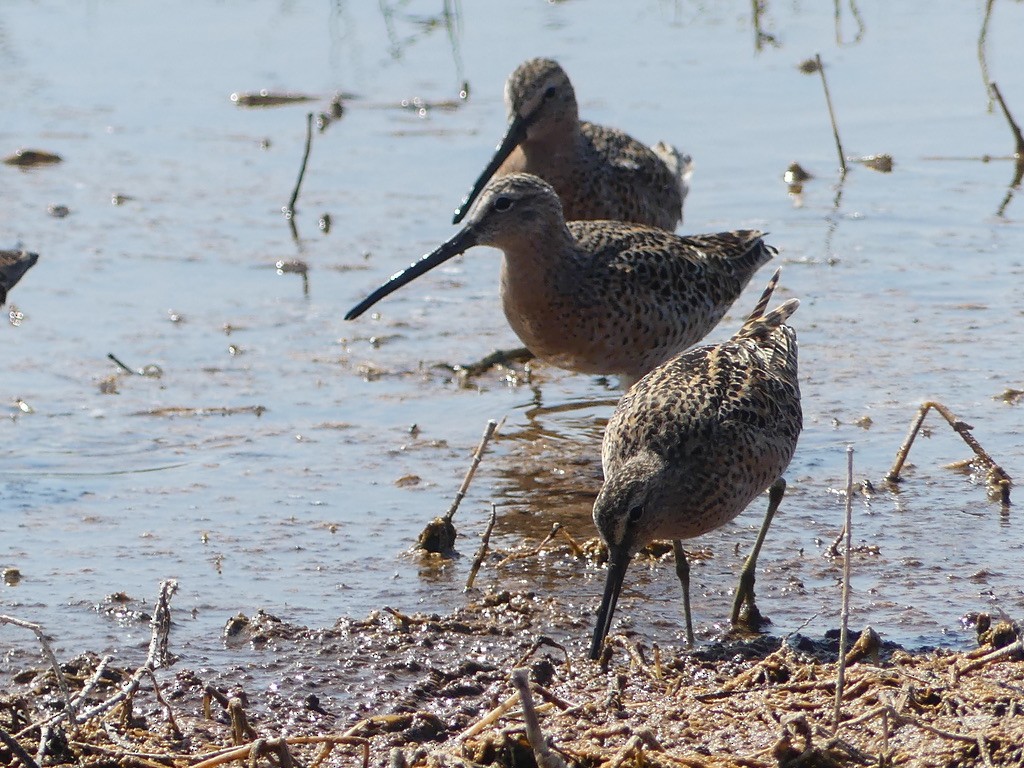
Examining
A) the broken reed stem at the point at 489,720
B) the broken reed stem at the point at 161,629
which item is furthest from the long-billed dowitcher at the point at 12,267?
the broken reed stem at the point at 489,720

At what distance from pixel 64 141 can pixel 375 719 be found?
6.59m

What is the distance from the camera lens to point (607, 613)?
442 centimetres

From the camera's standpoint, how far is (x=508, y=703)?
12.4 ft

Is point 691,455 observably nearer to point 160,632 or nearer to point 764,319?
point 764,319

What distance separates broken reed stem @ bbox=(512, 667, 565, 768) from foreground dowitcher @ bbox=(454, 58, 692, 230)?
181 inches

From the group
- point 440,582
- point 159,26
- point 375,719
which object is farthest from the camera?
point 159,26

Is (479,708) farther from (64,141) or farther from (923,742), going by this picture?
(64,141)

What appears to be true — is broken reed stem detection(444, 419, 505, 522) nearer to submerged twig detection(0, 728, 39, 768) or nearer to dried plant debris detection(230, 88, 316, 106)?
submerged twig detection(0, 728, 39, 768)

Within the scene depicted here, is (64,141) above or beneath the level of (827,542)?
above

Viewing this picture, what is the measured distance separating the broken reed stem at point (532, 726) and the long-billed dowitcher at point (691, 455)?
109 cm

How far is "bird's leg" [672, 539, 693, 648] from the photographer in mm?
4766

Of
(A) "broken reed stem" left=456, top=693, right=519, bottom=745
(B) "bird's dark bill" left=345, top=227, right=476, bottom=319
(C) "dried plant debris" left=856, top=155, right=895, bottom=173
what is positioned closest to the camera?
(A) "broken reed stem" left=456, top=693, right=519, bottom=745

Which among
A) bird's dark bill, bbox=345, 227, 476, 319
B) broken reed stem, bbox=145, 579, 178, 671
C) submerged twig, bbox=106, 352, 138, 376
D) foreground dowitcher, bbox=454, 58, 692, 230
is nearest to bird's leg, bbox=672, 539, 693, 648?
broken reed stem, bbox=145, 579, 178, 671

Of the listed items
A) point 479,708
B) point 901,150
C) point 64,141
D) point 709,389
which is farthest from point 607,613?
point 64,141
